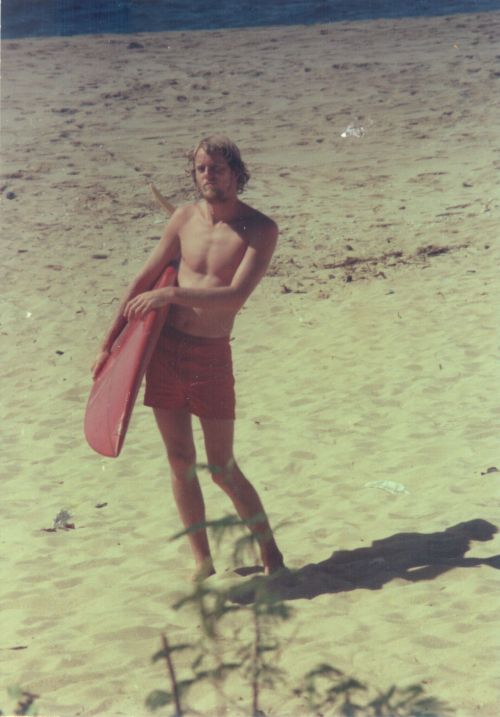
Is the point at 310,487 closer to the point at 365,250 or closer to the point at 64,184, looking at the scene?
the point at 365,250

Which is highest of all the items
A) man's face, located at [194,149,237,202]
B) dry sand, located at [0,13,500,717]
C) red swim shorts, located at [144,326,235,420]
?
man's face, located at [194,149,237,202]

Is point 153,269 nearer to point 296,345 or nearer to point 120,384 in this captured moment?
point 120,384

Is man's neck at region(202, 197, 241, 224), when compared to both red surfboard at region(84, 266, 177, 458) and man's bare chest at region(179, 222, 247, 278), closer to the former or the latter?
man's bare chest at region(179, 222, 247, 278)

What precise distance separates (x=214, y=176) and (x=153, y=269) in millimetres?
443

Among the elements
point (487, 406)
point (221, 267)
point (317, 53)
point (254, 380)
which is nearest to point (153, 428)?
point (254, 380)

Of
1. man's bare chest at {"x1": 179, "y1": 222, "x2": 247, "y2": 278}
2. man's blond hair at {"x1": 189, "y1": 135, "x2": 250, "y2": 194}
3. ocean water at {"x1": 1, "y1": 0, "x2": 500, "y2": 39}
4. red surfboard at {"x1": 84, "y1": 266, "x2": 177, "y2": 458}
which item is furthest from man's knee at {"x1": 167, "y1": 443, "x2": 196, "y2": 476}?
ocean water at {"x1": 1, "y1": 0, "x2": 500, "y2": 39}

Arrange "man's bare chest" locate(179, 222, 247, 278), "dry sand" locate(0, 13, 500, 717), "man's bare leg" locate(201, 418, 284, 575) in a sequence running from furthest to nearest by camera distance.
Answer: "man's bare leg" locate(201, 418, 284, 575), "man's bare chest" locate(179, 222, 247, 278), "dry sand" locate(0, 13, 500, 717)

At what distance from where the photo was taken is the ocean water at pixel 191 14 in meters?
13.7

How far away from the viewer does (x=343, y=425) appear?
6.27m

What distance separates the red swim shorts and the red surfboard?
135 mm

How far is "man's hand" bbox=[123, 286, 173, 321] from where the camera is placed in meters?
3.91

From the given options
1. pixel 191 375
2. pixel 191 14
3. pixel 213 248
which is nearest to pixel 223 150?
pixel 213 248

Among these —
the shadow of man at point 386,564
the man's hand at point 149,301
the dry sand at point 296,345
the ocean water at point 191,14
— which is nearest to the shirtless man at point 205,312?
the man's hand at point 149,301

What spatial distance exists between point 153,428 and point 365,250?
11.5 feet
